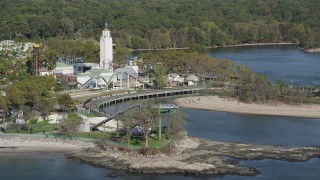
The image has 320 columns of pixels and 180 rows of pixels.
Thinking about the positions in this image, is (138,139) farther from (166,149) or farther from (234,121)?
(234,121)

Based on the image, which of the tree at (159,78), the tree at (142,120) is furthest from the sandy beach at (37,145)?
the tree at (159,78)

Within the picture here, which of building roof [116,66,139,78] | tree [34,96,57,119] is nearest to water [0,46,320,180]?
tree [34,96,57,119]

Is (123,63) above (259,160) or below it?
above

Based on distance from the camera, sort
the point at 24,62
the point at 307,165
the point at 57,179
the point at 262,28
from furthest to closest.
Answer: the point at 262,28 < the point at 24,62 < the point at 307,165 < the point at 57,179

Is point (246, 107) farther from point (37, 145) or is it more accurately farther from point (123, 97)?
point (37, 145)

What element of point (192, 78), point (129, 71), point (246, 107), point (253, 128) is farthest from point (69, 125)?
point (192, 78)

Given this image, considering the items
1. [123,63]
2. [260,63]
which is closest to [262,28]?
[260,63]
